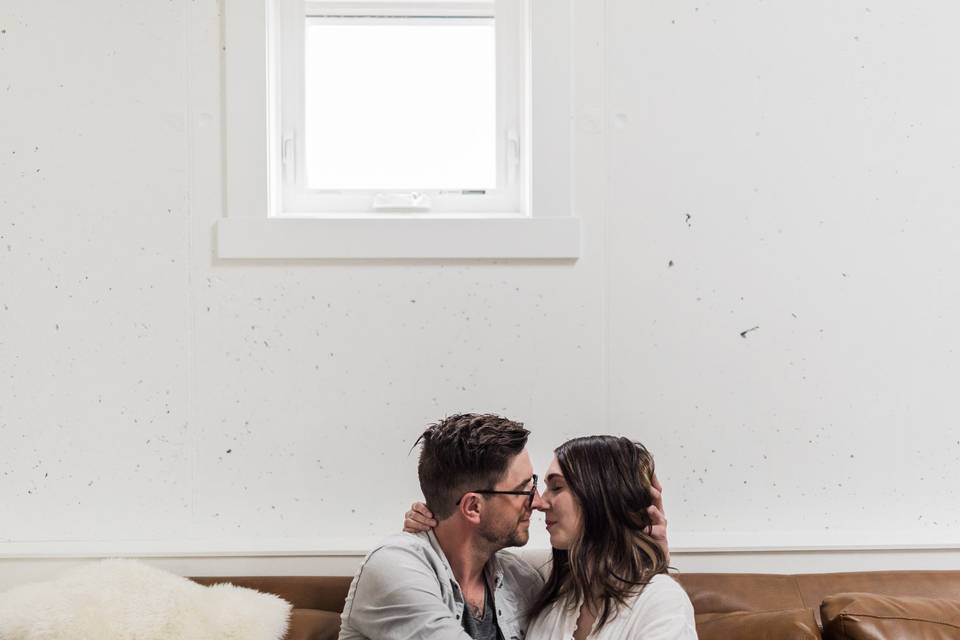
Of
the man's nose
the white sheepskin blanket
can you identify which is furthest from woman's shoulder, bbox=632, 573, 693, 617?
the white sheepskin blanket

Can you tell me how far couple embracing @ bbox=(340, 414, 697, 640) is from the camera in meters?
1.73

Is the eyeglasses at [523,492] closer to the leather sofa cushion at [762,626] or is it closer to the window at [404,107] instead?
the leather sofa cushion at [762,626]

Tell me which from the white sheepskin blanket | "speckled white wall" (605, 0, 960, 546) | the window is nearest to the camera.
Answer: the white sheepskin blanket

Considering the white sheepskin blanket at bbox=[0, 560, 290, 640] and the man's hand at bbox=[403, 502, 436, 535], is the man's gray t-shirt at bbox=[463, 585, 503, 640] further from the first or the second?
the white sheepskin blanket at bbox=[0, 560, 290, 640]

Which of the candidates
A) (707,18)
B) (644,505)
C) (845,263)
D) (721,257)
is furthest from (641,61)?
(644,505)

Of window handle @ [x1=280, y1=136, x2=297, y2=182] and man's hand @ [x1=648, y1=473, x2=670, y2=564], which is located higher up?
window handle @ [x1=280, y1=136, x2=297, y2=182]

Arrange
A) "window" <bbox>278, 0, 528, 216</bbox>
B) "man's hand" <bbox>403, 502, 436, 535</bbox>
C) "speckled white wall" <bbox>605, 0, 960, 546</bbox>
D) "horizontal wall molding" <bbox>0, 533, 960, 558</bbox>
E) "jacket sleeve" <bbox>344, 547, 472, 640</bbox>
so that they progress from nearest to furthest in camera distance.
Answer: "jacket sleeve" <bbox>344, 547, 472, 640</bbox>, "man's hand" <bbox>403, 502, 436, 535</bbox>, "horizontal wall molding" <bbox>0, 533, 960, 558</bbox>, "speckled white wall" <bbox>605, 0, 960, 546</bbox>, "window" <bbox>278, 0, 528, 216</bbox>

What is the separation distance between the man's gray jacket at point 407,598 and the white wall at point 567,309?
496mm

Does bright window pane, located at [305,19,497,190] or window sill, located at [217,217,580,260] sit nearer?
window sill, located at [217,217,580,260]

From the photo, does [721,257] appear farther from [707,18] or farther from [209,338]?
[209,338]

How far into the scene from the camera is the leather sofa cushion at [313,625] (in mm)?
1901

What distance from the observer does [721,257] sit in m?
2.38

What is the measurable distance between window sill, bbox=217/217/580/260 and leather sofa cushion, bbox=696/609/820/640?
0.97 m

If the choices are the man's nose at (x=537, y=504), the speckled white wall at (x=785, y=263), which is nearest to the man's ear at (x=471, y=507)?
the man's nose at (x=537, y=504)
